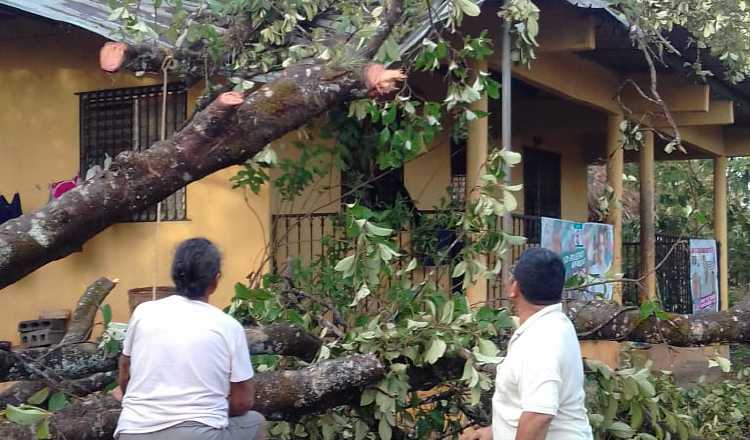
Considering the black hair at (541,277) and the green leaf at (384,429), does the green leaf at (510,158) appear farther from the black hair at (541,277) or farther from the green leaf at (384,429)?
the black hair at (541,277)

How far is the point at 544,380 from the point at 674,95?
28.3 feet

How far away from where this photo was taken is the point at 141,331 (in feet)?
10.8

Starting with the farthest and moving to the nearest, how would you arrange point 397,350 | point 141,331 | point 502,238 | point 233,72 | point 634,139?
point 634,139 → point 233,72 → point 502,238 → point 397,350 → point 141,331

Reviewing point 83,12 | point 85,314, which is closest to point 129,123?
point 83,12

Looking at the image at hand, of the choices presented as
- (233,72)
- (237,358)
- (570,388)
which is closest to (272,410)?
(237,358)

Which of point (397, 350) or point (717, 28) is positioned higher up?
point (717, 28)

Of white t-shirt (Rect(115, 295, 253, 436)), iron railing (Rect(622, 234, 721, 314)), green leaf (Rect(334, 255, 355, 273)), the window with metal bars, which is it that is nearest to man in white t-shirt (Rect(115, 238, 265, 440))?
white t-shirt (Rect(115, 295, 253, 436))

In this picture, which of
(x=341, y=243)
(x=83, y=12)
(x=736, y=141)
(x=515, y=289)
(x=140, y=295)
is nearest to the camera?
(x=515, y=289)

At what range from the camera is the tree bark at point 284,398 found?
4.04 metres

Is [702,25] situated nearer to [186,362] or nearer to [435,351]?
[435,351]

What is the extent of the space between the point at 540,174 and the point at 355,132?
6.42 meters

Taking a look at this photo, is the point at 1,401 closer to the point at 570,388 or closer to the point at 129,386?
the point at 129,386

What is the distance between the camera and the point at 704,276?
1330 centimetres

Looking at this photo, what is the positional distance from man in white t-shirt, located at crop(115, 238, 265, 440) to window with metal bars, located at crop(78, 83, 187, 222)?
5.46m
